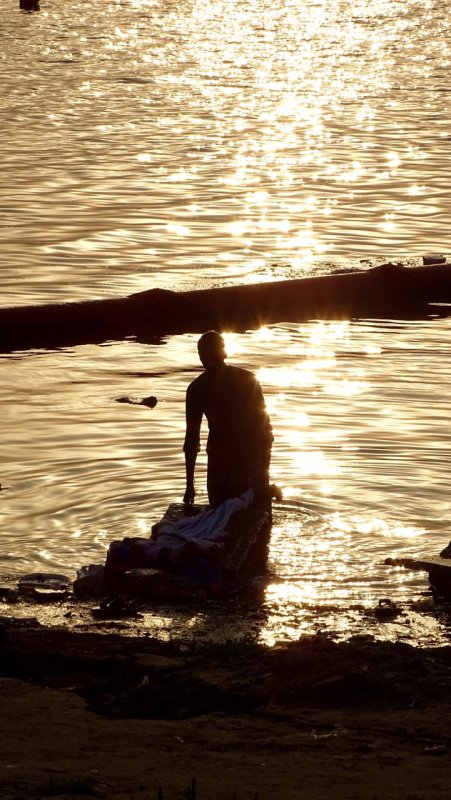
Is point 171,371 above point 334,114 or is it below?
below

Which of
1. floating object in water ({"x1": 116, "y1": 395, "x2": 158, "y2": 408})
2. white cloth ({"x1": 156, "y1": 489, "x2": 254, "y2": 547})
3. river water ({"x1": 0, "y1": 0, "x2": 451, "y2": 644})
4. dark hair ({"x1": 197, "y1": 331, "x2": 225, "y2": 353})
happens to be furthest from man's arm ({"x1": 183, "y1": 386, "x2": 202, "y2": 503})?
floating object in water ({"x1": 116, "y1": 395, "x2": 158, "y2": 408})

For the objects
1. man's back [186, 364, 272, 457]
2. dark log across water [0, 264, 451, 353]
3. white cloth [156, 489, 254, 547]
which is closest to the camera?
white cloth [156, 489, 254, 547]

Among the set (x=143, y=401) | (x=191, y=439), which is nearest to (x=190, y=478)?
(x=191, y=439)

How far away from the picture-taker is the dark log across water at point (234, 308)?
60.9ft

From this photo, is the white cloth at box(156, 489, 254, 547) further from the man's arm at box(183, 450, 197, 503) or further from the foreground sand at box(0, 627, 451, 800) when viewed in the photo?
the foreground sand at box(0, 627, 451, 800)

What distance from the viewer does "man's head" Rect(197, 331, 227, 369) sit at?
11.0 meters

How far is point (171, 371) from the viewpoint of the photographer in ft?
57.0

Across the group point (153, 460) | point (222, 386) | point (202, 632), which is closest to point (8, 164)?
point (153, 460)

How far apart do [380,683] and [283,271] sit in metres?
13.8

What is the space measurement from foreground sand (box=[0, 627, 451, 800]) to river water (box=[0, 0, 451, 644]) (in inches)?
34.0

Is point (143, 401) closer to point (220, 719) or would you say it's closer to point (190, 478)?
point (190, 478)

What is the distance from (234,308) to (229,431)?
8380mm

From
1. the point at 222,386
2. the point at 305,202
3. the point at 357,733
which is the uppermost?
the point at 305,202

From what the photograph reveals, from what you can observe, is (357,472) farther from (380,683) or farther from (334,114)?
(334,114)
